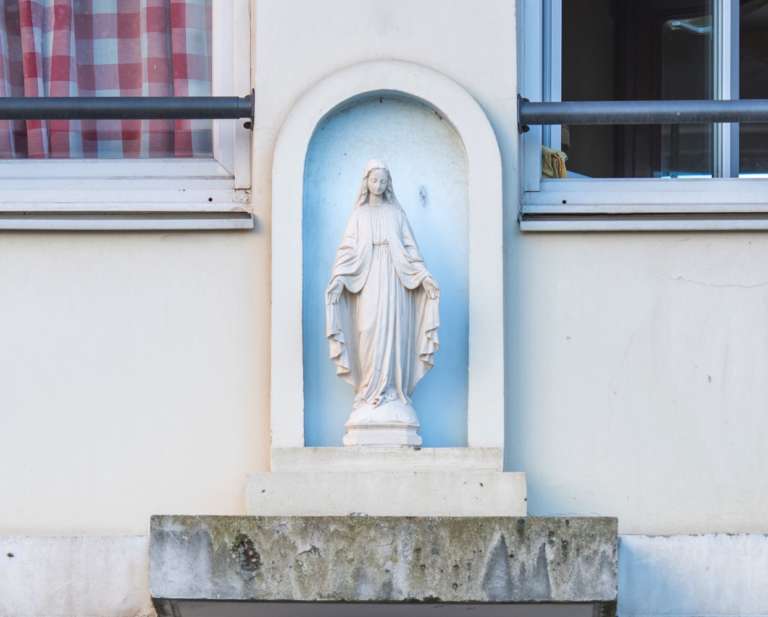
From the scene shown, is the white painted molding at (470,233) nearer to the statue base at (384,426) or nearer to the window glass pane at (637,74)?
the statue base at (384,426)

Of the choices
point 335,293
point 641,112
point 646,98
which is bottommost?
point 335,293

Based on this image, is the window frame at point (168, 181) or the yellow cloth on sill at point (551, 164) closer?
the window frame at point (168, 181)

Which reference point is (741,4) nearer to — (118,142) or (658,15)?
(658,15)

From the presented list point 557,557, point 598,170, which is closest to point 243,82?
point 598,170

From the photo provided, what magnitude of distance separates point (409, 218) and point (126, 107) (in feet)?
4.40

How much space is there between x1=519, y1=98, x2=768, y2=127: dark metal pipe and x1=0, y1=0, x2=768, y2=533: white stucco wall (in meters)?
0.14

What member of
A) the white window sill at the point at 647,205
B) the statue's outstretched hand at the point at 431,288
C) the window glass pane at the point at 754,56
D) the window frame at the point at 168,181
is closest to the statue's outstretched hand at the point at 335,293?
the statue's outstretched hand at the point at 431,288

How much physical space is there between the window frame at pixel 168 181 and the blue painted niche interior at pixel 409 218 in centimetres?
34

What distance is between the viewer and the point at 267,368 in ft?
38.2

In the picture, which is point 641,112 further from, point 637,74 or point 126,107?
point 126,107

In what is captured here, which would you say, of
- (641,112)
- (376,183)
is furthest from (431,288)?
(641,112)

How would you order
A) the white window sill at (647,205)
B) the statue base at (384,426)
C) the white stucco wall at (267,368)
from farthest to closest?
the white window sill at (647,205)
the white stucco wall at (267,368)
the statue base at (384,426)

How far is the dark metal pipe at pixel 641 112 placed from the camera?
11.8 meters

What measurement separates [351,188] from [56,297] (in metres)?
1.37
